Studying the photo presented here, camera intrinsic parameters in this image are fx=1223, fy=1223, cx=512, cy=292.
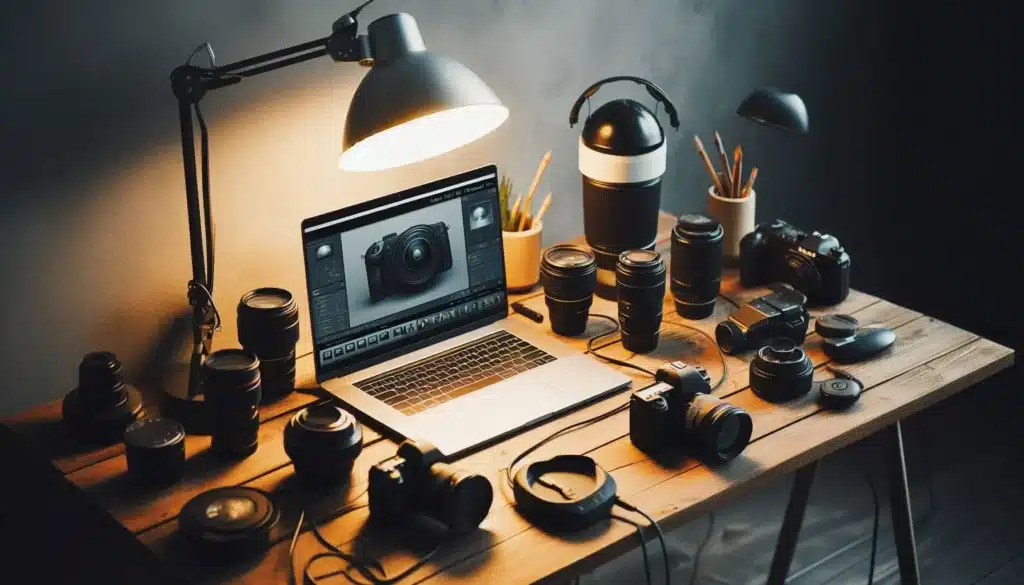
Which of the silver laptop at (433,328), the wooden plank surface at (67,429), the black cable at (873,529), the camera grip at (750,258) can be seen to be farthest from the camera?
the black cable at (873,529)

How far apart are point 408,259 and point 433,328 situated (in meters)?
0.13

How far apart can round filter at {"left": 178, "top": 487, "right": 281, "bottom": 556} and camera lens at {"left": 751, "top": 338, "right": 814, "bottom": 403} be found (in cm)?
72

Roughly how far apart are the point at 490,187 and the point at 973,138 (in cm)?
141

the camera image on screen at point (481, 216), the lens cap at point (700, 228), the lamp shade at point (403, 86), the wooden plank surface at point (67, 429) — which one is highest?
the lamp shade at point (403, 86)

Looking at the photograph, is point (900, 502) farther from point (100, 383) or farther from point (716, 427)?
point (100, 383)

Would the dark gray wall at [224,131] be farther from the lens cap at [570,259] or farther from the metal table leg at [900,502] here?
the metal table leg at [900,502]

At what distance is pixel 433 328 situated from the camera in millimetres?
1916

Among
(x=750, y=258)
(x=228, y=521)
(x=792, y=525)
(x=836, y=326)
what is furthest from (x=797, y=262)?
(x=228, y=521)

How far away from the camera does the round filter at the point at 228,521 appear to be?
4.61 ft

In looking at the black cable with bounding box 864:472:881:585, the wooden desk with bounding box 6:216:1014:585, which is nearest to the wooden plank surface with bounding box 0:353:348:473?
the wooden desk with bounding box 6:216:1014:585

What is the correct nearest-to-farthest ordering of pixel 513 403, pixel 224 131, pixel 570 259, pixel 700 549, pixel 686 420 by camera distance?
pixel 686 420
pixel 513 403
pixel 224 131
pixel 570 259
pixel 700 549

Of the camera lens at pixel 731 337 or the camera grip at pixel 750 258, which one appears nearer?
the camera lens at pixel 731 337

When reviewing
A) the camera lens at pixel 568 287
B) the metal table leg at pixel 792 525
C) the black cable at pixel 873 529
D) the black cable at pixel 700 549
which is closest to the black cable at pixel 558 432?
the camera lens at pixel 568 287

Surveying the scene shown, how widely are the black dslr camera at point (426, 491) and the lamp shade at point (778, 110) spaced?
2.96 ft
